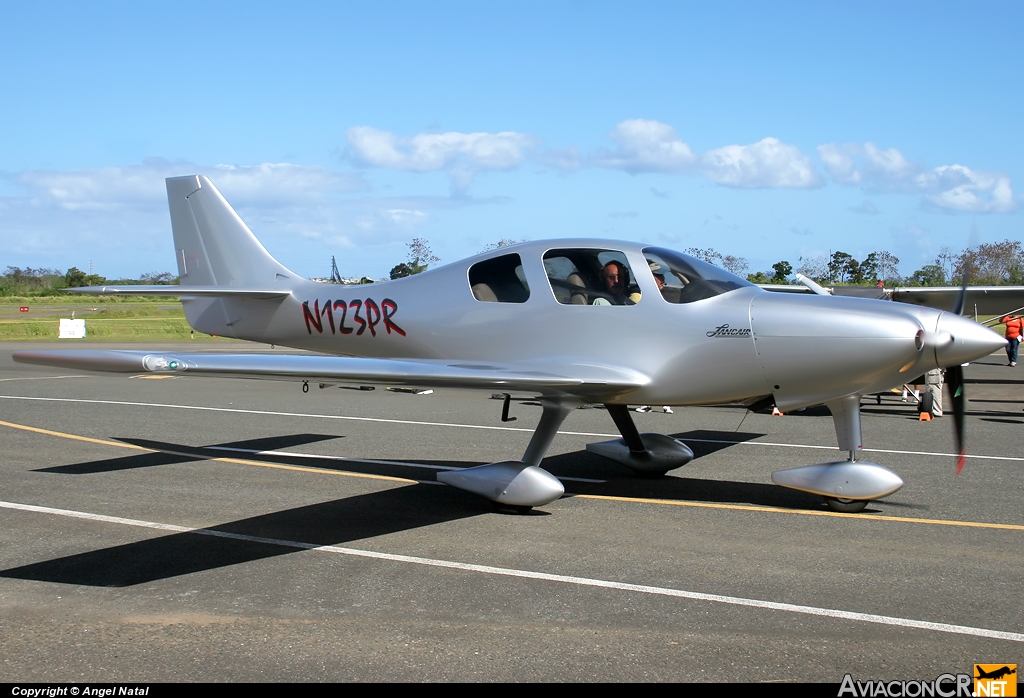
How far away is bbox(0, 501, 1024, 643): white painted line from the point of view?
482 cm

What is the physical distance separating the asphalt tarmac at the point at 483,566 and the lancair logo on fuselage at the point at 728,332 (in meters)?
1.57

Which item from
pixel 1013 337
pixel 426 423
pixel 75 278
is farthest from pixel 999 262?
pixel 75 278

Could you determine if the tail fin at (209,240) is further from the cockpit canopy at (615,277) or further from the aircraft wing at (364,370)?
the cockpit canopy at (615,277)

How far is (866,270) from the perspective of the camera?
60.4 meters

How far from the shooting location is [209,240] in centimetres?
1153

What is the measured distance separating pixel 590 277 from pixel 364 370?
2.33m

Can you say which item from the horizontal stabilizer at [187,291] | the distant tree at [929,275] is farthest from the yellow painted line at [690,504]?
the distant tree at [929,275]

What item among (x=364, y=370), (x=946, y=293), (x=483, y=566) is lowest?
(x=483, y=566)

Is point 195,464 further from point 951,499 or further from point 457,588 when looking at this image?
point 951,499

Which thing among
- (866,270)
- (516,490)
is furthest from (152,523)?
(866,270)

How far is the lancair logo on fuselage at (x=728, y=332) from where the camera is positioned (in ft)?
24.1

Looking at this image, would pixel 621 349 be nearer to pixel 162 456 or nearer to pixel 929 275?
pixel 162 456

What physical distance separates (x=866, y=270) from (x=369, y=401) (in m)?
51.9

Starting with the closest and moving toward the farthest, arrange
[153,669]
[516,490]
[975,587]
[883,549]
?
[153,669], [975,587], [883,549], [516,490]
